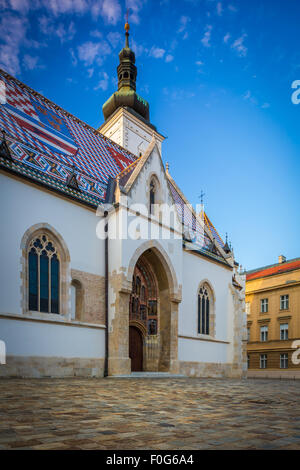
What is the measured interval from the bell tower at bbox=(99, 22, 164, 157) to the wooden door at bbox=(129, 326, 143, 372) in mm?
17900

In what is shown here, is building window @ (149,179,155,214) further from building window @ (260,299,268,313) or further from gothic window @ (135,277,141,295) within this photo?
building window @ (260,299,268,313)

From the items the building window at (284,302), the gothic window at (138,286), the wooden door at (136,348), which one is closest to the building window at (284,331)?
the building window at (284,302)

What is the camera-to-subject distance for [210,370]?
19938 mm

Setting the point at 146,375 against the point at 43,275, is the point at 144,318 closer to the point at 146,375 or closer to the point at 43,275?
the point at 146,375

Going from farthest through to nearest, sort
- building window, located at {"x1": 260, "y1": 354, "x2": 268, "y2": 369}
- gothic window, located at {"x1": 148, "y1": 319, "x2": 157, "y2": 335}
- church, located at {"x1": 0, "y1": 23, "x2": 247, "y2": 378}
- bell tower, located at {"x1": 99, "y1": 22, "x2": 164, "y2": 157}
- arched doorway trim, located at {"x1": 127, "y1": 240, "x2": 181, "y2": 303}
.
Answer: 1. building window, located at {"x1": 260, "y1": 354, "x2": 268, "y2": 369}
2. bell tower, located at {"x1": 99, "y1": 22, "x2": 164, "y2": 157}
3. gothic window, located at {"x1": 148, "y1": 319, "x2": 157, "y2": 335}
4. arched doorway trim, located at {"x1": 127, "y1": 240, "x2": 181, "y2": 303}
5. church, located at {"x1": 0, "y1": 23, "x2": 247, "y2": 378}

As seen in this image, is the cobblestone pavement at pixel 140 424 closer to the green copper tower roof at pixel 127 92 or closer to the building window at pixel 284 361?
the building window at pixel 284 361

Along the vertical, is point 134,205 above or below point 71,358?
above

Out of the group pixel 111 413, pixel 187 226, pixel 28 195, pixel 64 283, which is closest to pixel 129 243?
pixel 64 283

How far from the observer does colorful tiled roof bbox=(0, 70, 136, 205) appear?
14062 mm

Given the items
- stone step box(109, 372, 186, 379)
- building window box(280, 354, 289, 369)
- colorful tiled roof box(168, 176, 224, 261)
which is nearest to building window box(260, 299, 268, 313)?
building window box(280, 354, 289, 369)

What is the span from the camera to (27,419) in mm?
4453

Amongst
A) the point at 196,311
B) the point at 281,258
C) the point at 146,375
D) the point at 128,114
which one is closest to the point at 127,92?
the point at 128,114
